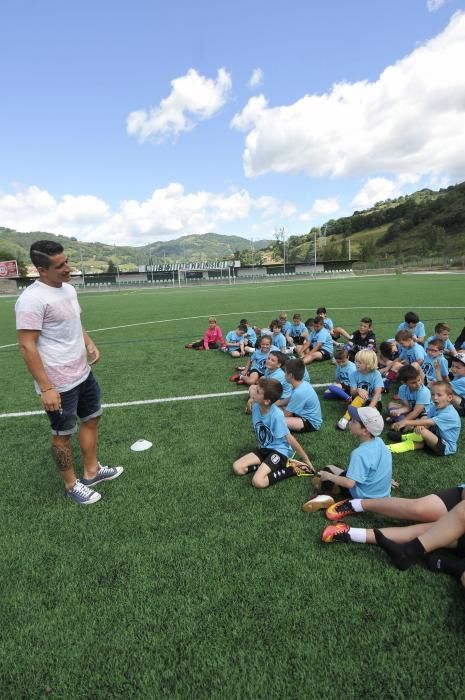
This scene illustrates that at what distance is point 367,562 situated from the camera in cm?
311

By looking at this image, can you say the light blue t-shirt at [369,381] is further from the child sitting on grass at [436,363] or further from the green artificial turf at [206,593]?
the child sitting on grass at [436,363]

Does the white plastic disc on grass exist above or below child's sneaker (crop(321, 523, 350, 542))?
above

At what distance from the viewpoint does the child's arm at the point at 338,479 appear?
3.78 metres

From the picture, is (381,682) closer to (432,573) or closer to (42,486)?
(432,573)

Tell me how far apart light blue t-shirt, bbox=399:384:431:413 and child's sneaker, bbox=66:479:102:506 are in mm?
4371

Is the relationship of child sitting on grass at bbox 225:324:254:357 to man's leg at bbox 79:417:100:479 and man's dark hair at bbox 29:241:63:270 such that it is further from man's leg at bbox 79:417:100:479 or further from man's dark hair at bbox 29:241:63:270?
man's dark hair at bbox 29:241:63:270

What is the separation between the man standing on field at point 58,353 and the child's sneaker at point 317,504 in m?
2.11

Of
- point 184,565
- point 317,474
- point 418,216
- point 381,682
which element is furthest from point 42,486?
point 418,216

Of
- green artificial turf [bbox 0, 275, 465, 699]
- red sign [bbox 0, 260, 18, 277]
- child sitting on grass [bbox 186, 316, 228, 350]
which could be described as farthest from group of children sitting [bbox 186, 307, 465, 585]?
red sign [bbox 0, 260, 18, 277]

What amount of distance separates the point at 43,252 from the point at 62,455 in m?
1.98

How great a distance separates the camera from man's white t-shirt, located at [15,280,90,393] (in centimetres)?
343

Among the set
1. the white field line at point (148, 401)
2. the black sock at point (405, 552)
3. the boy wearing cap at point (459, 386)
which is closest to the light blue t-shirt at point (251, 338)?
the white field line at point (148, 401)

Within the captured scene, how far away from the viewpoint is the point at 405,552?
3023 mm

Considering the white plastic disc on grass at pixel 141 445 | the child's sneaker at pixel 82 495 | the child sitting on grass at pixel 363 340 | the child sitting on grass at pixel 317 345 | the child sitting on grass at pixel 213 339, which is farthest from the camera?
the child sitting on grass at pixel 213 339
